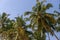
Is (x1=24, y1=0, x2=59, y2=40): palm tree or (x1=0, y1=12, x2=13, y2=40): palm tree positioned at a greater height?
(x1=24, y1=0, x2=59, y2=40): palm tree

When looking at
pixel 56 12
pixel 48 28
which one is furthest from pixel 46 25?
pixel 56 12

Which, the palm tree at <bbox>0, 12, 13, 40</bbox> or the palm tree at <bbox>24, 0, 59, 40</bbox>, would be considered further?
the palm tree at <bbox>0, 12, 13, 40</bbox>

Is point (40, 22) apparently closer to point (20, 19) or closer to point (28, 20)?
point (28, 20)

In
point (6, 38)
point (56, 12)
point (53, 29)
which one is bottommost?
point (6, 38)

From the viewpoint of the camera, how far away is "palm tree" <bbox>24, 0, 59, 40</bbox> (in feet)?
113

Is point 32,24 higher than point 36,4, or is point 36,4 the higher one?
point 36,4

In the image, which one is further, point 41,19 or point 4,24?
point 4,24

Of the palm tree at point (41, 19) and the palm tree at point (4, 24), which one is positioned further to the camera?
the palm tree at point (4, 24)

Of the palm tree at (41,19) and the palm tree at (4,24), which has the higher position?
the palm tree at (41,19)

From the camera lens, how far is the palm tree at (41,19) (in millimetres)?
Result: 34562

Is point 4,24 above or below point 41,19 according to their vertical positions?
below

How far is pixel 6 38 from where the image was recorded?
140 ft

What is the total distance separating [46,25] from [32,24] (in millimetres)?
2339

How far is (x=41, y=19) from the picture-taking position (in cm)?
3469
